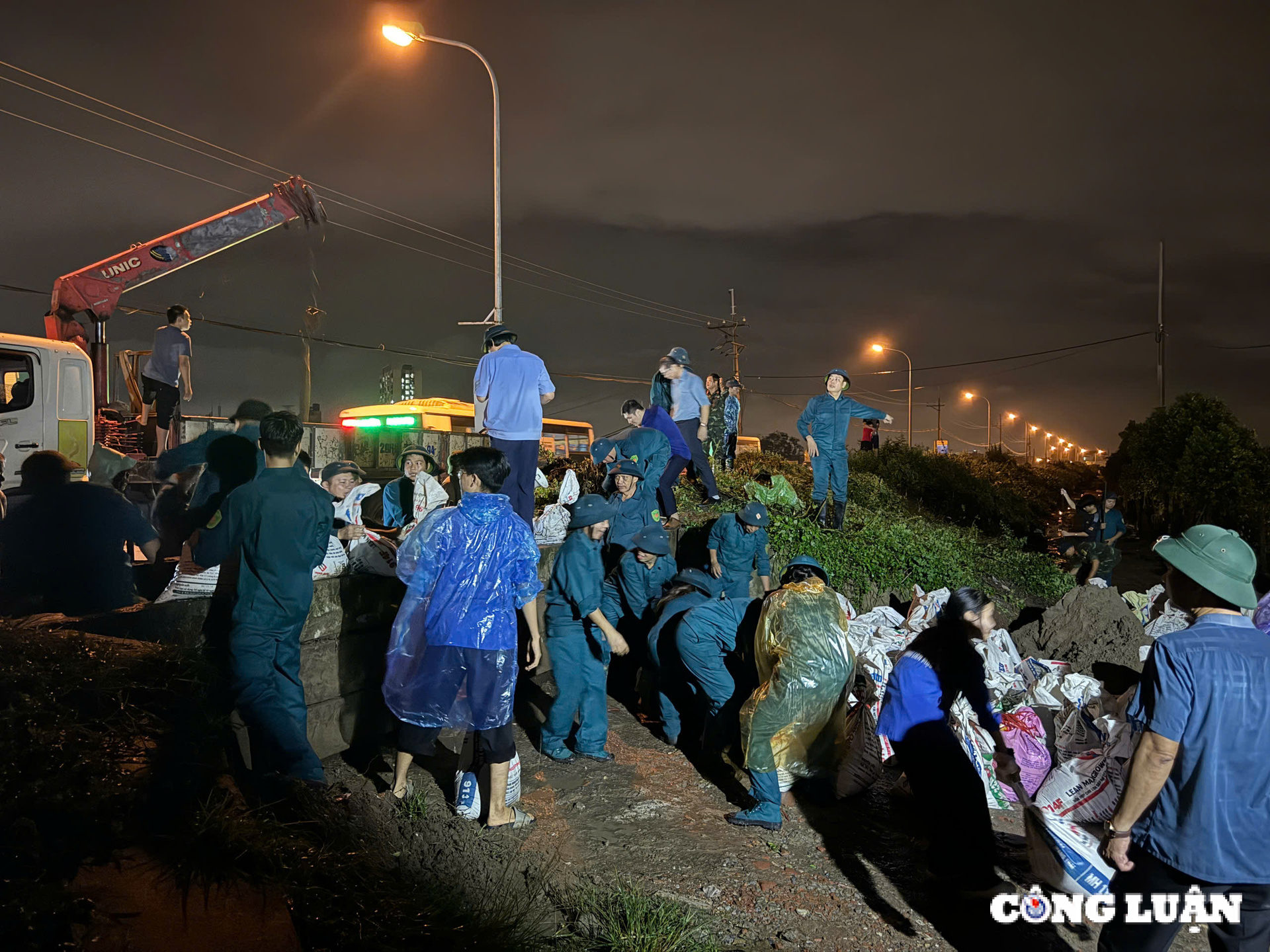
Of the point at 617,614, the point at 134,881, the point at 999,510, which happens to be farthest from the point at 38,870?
the point at 999,510

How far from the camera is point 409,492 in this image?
6637mm

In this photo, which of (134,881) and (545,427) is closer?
(134,881)

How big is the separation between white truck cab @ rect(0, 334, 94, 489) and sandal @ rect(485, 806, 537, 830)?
5.65 m

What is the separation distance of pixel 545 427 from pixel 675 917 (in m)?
23.3

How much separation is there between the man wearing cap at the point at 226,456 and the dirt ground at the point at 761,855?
2273 mm

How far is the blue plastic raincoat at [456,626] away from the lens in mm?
3816

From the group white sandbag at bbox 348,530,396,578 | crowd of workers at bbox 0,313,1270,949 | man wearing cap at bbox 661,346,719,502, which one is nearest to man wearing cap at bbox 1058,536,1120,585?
man wearing cap at bbox 661,346,719,502

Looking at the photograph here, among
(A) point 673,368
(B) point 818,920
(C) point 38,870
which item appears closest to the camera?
(C) point 38,870

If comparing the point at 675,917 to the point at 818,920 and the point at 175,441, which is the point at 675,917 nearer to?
the point at 818,920

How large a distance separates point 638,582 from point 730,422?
24.8ft

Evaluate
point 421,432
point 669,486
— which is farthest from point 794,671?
point 421,432

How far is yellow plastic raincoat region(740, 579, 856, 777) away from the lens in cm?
422

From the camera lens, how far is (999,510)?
685 inches

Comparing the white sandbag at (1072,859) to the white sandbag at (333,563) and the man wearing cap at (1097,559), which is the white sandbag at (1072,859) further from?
the man wearing cap at (1097,559)
